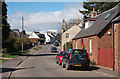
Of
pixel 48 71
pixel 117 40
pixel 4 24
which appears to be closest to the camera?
pixel 117 40

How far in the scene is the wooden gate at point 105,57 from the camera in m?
16.9

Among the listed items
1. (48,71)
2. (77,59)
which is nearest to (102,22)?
(77,59)

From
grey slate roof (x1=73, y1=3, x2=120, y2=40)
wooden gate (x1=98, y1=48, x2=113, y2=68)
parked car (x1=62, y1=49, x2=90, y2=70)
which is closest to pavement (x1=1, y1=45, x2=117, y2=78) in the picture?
parked car (x1=62, y1=49, x2=90, y2=70)

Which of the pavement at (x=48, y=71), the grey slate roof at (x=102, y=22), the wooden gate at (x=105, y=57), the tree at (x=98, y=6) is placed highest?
the tree at (x=98, y=6)

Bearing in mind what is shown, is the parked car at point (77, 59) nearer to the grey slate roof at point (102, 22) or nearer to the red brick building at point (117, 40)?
the red brick building at point (117, 40)

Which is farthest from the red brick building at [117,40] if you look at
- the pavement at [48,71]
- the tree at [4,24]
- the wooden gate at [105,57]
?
the tree at [4,24]

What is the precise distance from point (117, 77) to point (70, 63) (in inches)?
180

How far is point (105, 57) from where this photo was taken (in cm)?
1811

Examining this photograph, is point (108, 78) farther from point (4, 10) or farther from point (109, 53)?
point (4, 10)

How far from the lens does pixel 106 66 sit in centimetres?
1798

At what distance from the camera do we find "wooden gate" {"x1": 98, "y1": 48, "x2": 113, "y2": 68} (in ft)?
55.3

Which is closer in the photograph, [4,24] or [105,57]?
[105,57]

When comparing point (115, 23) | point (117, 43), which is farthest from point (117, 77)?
point (115, 23)

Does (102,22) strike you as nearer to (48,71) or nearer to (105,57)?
(105,57)
